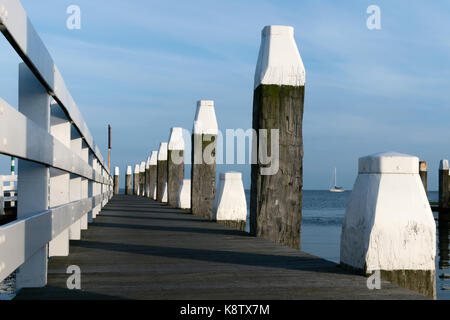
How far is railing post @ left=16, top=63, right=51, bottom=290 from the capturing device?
3.35 m

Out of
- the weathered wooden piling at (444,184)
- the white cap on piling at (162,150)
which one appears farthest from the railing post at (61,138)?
the weathered wooden piling at (444,184)

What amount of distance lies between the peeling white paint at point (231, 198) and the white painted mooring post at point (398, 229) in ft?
20.3

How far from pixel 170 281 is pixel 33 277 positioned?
91 centimetres

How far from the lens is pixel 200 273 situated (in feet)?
13.6

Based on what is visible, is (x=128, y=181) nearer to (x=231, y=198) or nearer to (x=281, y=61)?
(x=231, y=198)

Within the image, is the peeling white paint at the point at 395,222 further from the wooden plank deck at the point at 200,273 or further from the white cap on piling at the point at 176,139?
the white cap on piling at the point at 176,139

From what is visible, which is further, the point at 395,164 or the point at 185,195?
the point at 185,195

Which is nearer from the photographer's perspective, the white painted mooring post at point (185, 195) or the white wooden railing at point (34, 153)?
the white wooden railing at point (34, 153)

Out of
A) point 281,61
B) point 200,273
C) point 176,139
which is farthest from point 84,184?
point 176,139

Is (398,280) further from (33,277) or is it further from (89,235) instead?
(89,235)

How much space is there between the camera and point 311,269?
442cm

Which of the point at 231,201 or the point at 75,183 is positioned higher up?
the point at 75,183

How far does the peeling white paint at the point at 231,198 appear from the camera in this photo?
1016 cm

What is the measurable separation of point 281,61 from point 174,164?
1306 centimetres
